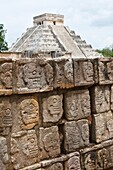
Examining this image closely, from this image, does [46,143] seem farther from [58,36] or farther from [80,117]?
[58,36]

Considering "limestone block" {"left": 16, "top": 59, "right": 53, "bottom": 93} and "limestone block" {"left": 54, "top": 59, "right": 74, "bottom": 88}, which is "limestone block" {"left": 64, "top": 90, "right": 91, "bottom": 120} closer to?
"limestone block" {"left": 54, "top": 59, "right": 74, "bottom": 88}

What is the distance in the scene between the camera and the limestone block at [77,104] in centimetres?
280

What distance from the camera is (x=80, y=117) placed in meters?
2.88

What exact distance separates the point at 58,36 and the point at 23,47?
300 centimetres

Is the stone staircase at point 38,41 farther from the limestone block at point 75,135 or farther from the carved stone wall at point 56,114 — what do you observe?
the limestone block at point 75,135

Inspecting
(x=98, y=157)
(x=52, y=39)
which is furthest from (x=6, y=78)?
(x=52, y=39)

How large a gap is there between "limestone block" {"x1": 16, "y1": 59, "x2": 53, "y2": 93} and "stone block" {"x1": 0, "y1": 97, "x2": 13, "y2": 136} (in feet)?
0.39

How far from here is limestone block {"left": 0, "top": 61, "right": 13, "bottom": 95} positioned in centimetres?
231

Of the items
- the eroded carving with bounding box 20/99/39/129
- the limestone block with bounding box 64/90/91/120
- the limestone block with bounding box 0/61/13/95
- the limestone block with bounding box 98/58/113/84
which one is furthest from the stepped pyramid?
the limestone block with bounding box 0/61/13/95

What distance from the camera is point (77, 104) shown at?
2867mm

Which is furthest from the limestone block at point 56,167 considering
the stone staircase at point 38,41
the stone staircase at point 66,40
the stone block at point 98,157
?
the stone staircase at point 66,40

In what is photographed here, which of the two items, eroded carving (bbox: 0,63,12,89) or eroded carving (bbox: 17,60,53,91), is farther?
eroded carving (bbox: 17,60,53,91)

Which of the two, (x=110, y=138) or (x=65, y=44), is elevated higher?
(x=65, y=44)

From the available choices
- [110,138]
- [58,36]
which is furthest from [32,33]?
[110,138]
